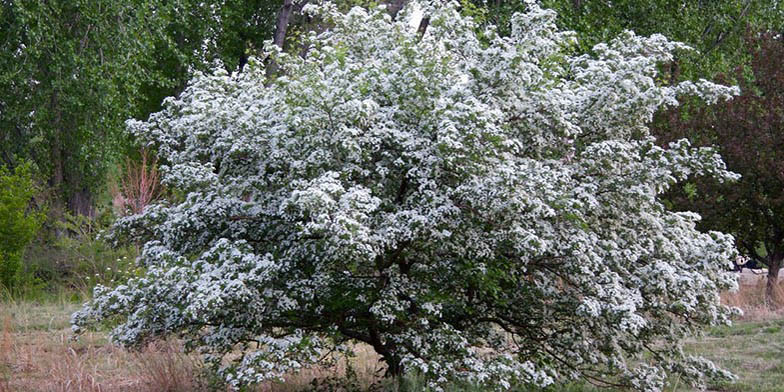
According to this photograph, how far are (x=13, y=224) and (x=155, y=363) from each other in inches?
259

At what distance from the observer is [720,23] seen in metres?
18.1

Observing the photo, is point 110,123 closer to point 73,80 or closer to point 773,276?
point 73,80

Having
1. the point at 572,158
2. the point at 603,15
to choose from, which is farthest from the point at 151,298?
the point at 603,15

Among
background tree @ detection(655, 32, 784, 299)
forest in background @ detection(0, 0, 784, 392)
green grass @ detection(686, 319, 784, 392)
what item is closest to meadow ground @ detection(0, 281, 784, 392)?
green grass @ detection(686, 319, 784, 392)

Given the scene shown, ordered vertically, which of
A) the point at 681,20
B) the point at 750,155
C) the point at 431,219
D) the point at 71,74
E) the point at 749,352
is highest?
the point at 681,20

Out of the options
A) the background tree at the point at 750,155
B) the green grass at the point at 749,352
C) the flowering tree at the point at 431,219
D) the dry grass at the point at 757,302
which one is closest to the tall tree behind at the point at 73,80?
the background tree at the point at 750,155

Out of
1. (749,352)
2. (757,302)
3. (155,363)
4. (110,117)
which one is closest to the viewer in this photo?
(155,363)

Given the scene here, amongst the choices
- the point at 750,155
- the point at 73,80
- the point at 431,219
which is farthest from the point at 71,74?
the point at 750,155

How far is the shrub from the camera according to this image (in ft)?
41.2

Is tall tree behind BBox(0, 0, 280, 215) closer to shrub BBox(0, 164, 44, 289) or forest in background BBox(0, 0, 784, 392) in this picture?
forest in background BBox(0, 0, 784, 392)

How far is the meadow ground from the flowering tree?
2.29ft

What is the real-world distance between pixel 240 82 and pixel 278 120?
1.08m

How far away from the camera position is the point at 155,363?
7441 mm

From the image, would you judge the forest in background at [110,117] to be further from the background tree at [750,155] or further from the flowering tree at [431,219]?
the flowering tree at [431,219]
